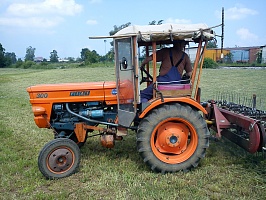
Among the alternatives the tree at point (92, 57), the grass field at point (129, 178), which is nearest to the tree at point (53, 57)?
the tree at point (92, 57)

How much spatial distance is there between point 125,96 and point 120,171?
3.96 ft

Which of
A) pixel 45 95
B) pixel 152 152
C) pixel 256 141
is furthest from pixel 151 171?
pixel 45 95

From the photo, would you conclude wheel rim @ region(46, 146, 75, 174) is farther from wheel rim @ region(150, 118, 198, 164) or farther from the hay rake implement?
the hay rake implement

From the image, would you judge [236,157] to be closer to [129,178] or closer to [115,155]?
[129,178]

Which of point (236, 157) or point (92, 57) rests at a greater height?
point (92, 57)

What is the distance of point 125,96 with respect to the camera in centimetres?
516

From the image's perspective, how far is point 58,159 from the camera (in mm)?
4832

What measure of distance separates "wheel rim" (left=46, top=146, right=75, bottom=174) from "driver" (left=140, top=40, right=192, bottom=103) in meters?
1.42

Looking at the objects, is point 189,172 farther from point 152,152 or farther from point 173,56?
point 173,56

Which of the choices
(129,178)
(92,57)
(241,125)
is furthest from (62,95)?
→ (92,57)

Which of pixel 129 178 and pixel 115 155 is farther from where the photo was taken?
pixel 115 155

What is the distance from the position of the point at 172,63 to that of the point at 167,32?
0.62 m

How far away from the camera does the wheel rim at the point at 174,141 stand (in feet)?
16.1

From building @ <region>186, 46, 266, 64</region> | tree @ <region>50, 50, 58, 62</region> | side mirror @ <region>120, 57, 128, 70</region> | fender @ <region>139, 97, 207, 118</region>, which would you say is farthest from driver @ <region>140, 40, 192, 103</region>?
tree @ <region>50, 50, 58, 62</region>
